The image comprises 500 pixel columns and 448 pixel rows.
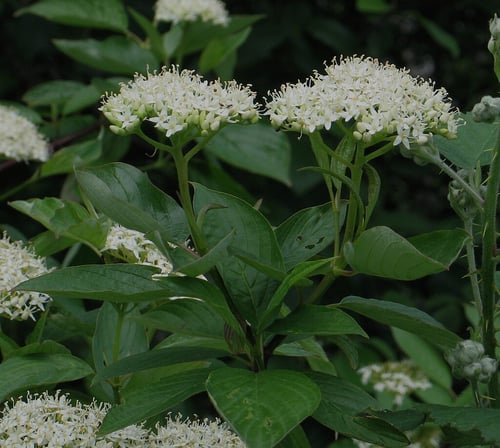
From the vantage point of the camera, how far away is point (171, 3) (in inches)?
100

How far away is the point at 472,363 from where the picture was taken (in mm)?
993

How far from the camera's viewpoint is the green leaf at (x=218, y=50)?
8.18 feet

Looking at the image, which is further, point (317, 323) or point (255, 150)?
point (255, 150)

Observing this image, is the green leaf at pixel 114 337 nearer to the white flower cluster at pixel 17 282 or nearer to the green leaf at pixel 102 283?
the white flower cluster at pixel 17 282

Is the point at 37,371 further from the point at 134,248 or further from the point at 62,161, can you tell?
the point at 62,161

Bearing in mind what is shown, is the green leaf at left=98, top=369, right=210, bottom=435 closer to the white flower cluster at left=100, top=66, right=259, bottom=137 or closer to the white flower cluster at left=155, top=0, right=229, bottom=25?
the white flower cluster at left=100, top=66, right=259, bottom=137

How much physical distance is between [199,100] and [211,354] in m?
0.31

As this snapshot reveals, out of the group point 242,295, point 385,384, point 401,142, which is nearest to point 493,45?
point 401,142

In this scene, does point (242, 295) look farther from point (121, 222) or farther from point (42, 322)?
point (42, 322)

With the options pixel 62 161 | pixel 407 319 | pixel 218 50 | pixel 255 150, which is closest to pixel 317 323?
pixel 407 319

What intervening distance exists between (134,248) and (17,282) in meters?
0.19

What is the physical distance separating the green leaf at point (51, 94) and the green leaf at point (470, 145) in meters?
1.47

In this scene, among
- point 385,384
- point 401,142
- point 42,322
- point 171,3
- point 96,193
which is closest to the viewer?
point 96,193

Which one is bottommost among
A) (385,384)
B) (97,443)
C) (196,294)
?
(385,384)
